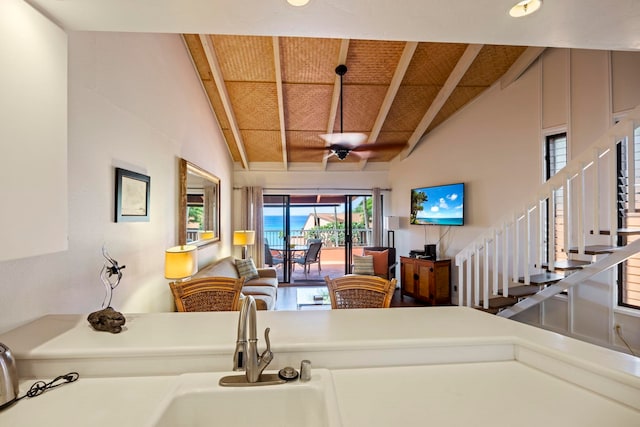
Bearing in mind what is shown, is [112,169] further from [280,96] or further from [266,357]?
[280,96]

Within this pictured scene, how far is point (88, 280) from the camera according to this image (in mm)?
1778

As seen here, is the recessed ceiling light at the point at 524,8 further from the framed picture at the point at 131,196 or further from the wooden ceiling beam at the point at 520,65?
the wooden ceiling beam at the point at 520,65

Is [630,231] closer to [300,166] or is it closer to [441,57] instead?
[441,57]

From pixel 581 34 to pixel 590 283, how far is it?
2.66 m

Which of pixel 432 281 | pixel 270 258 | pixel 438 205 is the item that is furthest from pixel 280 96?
pixel 432 281

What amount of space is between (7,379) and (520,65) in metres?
5.12

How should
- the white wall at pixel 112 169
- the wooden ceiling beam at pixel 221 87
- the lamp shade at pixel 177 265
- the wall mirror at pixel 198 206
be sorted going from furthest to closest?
the wooden ceiling beam at pixel 221 87 → the wall mirror at pixel 198 206 → the lamp shade at pixel 177 265 → the white wall at pixel 112 169

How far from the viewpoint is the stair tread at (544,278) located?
296 centimetres

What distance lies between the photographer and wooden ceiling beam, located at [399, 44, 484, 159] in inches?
138

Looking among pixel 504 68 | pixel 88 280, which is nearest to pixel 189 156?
pixel 88 280

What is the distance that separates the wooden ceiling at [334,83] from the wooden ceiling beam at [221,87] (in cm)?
1

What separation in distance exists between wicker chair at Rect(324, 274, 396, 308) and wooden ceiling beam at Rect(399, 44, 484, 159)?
3.14 m

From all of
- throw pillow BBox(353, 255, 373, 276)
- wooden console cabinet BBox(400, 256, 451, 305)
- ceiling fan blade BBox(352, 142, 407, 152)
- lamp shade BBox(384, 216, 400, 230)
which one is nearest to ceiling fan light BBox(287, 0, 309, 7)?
ceiling fan blade BBox(352, 142, 407, 152)

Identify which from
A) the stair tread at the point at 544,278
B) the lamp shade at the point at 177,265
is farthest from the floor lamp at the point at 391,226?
the lamp shade at the point at 177,265
